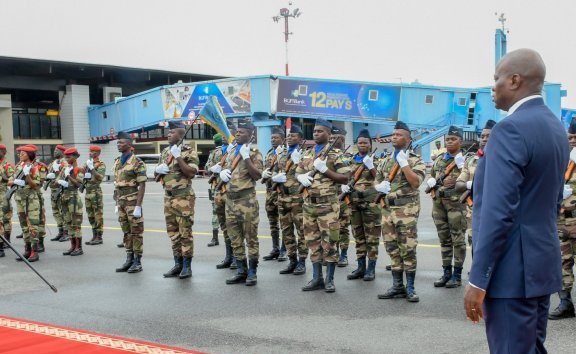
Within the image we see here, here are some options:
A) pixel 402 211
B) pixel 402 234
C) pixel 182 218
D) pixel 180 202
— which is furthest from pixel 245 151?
pixel 402 234

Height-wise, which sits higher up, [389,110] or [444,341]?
[389,110]

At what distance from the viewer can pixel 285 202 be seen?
9.23m

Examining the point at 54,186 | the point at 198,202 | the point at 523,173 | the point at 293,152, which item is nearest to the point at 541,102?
the point at 523,173

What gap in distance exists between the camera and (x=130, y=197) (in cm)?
888

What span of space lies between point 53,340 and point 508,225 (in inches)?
173

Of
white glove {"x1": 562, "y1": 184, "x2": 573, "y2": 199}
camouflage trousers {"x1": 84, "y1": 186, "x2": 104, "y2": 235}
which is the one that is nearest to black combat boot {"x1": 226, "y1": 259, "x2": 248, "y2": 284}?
white glove {"x1": 562, "y1": 184, "x2": 573, "y2": 199}

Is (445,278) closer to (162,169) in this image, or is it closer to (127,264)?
(162,169)

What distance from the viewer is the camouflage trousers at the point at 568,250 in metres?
5.89

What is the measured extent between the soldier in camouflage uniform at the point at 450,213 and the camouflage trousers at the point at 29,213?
22.2 ft

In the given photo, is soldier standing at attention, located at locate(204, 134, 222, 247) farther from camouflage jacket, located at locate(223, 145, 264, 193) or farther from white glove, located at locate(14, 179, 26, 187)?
white glove, located at locate(14, 179, 26, 187)

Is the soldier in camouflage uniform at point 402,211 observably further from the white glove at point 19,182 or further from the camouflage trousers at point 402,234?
the white glove at point 19,182

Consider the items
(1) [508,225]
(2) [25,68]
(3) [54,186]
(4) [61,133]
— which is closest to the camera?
(1) [508,225]

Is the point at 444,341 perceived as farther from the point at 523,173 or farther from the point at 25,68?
the point at 25,68

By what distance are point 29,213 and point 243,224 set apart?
4629 mm
